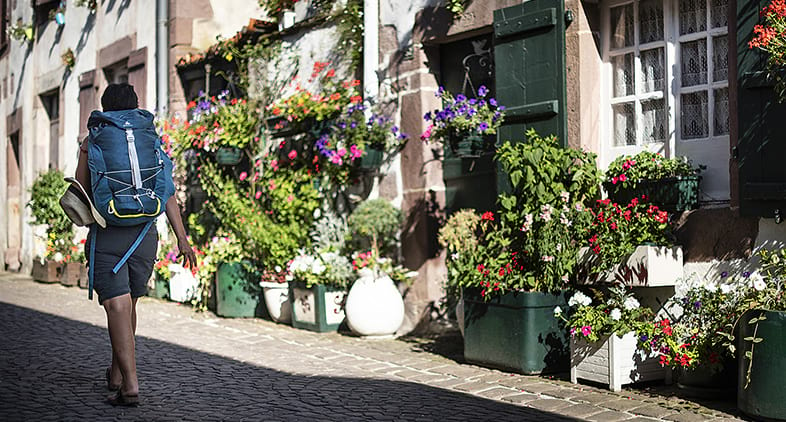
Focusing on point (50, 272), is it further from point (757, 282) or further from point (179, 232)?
point (757, 282)

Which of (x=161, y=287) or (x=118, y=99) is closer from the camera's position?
(x=118, y=99)

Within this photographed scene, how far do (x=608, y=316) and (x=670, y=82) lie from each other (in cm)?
157

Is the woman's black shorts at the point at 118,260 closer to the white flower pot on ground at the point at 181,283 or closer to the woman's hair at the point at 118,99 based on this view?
the woman's hair at the point at 118,99

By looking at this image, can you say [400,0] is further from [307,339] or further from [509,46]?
[307,339]

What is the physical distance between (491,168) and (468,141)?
1.51ft

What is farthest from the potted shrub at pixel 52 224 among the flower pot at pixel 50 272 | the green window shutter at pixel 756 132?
the green window shutter at pixel 756 132

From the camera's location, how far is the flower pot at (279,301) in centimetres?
857

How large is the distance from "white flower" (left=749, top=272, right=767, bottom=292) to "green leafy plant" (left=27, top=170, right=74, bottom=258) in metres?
10.3

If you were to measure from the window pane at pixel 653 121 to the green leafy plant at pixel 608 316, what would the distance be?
1017mm

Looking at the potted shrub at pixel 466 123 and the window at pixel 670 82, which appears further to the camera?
the potted shrub at pixel 466 123

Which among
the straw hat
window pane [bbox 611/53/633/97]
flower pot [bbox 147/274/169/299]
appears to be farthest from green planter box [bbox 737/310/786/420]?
flower pot [bbox 147/274/169/299]

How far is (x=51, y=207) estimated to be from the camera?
1335 centimetres

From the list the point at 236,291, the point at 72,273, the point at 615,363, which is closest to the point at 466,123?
the point at 615,363

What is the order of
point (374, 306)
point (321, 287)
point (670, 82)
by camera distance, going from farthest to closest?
1. point (321, 287)
2. point (374, 306)
3. point (670, 82)
